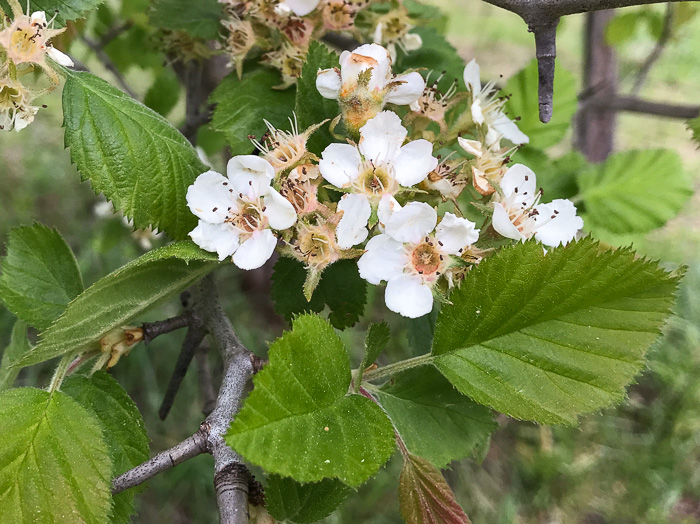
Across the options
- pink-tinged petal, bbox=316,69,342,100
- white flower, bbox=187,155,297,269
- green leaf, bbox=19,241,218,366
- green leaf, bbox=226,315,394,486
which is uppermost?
pink-tinged petal, bbox=316,69,342,100

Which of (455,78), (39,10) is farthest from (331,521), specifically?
(39,10)

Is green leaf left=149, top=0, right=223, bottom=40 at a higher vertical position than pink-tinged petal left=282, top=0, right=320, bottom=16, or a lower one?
lower

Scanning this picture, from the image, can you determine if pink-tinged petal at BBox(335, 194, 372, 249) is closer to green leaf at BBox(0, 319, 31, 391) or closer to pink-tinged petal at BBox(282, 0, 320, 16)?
pink-tinged petal at BBox(282, 0, 320, 16)

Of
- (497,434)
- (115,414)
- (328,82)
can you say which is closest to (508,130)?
(328,82)

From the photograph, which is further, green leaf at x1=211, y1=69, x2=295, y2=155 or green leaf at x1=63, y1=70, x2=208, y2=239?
green leaf at x1=211, y1=69, x2=295, y2=155

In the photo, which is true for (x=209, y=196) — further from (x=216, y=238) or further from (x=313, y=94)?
(x=313, y=94)

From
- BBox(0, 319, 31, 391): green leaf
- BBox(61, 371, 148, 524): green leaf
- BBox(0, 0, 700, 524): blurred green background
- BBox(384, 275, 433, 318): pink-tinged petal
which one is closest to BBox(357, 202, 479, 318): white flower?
BBox(384, 275, 433, 318): pink-tinged petal

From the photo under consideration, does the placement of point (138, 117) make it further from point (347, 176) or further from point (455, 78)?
point (455, 78)
